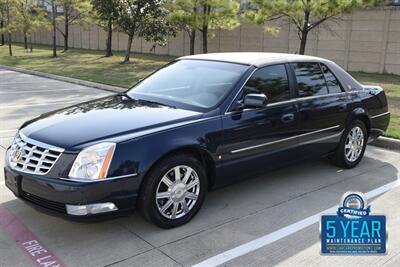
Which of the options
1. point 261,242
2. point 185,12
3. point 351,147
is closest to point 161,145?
point 261,242

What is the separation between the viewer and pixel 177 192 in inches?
154

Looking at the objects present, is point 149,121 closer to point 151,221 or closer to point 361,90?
point 151,221

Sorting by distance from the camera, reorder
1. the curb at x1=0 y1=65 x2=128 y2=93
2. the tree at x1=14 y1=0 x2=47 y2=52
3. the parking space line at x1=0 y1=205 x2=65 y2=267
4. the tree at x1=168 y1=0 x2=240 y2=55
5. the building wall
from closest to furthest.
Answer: the parking space line at x1=0 y1=205 x2=65 y2=267 → the curb at x1=0 y1=65 x2=128 y2=93 → the building wall → the tree at x1=168 y1=0 x2=240 y2=55 → the tree at x1=14 y1=0 x2=47 y2=52

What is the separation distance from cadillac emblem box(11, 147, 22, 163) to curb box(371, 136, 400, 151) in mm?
5492

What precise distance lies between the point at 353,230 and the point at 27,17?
93.8 ft

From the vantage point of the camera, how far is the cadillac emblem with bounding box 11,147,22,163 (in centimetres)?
378

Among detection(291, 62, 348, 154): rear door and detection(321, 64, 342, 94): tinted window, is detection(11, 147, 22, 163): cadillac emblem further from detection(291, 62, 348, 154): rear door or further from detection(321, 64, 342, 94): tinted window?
detection(321, 64, 342, 94): tinted window

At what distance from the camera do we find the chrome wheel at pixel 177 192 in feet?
12.5

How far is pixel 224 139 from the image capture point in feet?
13.7

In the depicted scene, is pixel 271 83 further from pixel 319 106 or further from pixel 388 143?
pixel 388 143

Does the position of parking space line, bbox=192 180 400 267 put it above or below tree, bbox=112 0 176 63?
below

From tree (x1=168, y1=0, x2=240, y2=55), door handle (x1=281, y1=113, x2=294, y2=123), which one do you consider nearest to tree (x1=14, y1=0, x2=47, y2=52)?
tree (x1=168, y1=0, x2=240, y2=55)

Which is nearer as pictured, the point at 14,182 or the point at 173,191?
the point at 14,182

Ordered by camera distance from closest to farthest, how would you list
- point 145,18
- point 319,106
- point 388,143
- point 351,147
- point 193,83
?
point 193,83, point 319,106, point 351,147, point 388,143, point 145,18
